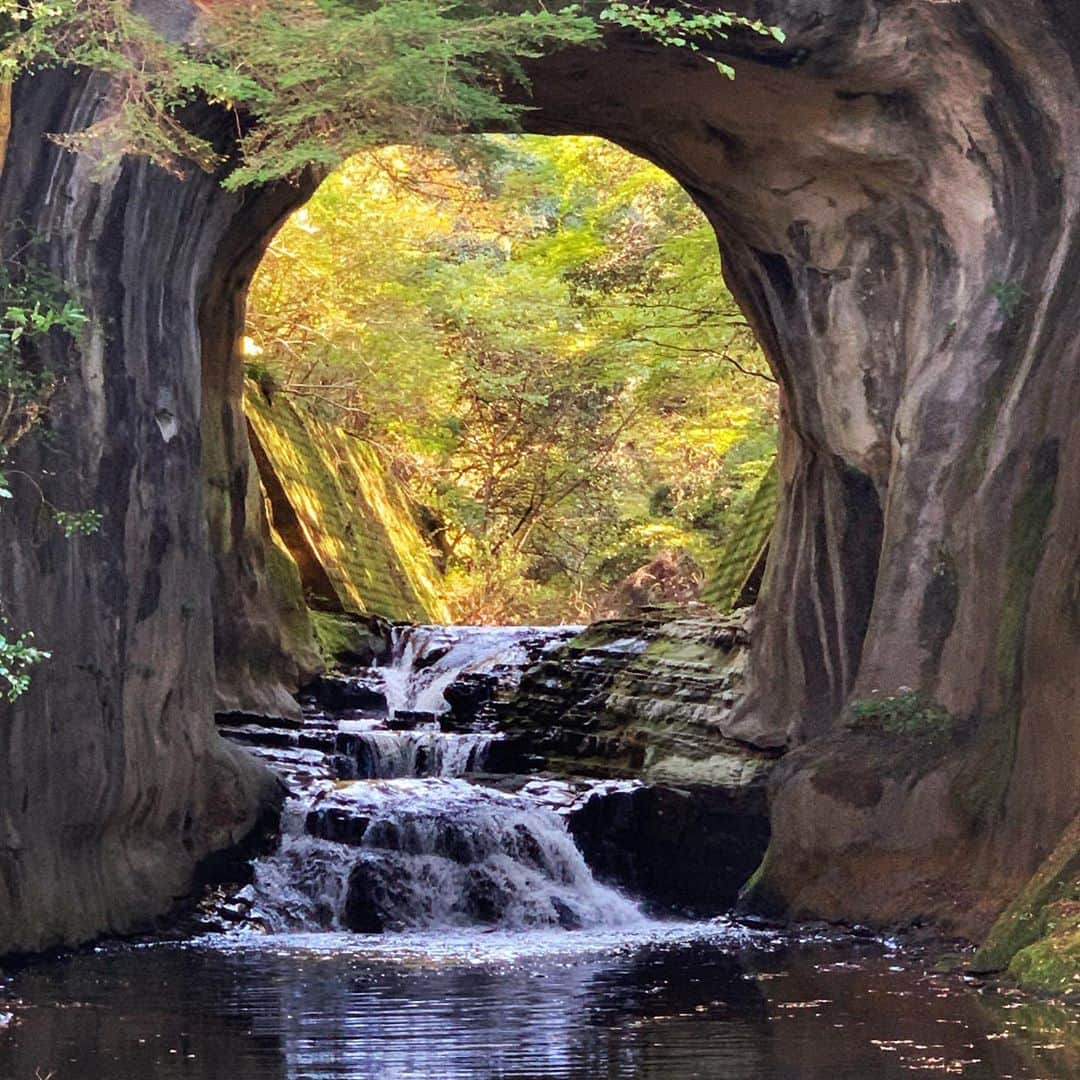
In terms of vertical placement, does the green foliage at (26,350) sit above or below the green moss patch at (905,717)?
above

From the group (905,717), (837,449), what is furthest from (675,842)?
(837,449)

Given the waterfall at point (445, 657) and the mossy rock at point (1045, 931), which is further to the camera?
the waterfall at point (445, 657)

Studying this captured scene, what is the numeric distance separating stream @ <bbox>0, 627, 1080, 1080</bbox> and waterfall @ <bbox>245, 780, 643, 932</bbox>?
0.02 m

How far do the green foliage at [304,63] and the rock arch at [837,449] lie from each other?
1972mm

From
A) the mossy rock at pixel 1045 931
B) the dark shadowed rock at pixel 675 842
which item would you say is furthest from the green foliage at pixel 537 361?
the mossy rock at pixel 1045 931

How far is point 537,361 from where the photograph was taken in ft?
81.3

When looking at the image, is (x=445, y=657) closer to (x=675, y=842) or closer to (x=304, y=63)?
(x=675, y=842)

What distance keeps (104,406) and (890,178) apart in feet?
18.6

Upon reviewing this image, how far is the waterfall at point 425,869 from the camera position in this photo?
38.1 ft

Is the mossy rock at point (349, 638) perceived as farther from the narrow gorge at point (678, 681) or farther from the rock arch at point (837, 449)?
the rock arch at point (837, 449)

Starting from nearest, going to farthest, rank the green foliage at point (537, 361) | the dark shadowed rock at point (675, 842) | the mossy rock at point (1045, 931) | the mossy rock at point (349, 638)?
the mossy rock at point (1045, 931) → the dark shadowed rock at point (675, 842) → the mossy rock at point (349, 638) → the green foliage at point (537, 361)

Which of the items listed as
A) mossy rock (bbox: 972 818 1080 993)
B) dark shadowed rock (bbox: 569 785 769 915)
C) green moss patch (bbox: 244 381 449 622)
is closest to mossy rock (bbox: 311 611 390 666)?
green moss patch (bbox: 244 381 449 622)

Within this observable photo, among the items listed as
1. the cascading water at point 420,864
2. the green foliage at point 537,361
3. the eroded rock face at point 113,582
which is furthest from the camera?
the green foliage at point 537,361

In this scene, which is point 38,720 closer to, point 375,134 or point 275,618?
point 375,134
